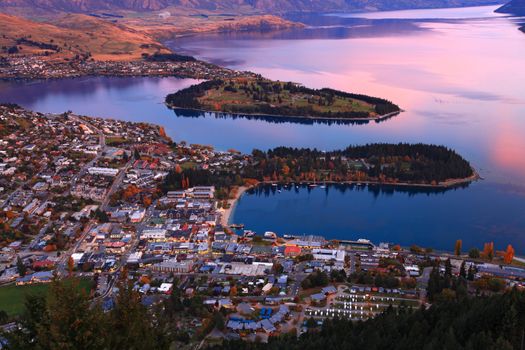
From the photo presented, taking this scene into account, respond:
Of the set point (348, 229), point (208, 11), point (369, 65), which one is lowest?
point (348, 229)

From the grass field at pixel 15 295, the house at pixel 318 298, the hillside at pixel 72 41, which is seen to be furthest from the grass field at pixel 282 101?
the grass field at pixel 15 295

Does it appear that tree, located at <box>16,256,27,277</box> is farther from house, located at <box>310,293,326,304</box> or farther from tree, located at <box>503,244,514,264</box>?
tree, located at <box>503,244,514,264</box>

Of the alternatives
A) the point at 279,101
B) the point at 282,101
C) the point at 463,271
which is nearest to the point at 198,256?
the point at 463,271

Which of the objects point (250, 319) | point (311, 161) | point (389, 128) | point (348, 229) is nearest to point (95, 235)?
point (250, 319)

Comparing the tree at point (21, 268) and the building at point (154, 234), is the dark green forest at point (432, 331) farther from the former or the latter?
the tree at point (21, 268)

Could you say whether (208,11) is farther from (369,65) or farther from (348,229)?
(348,229)

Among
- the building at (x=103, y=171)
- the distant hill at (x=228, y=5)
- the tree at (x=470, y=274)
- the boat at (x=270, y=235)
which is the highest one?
the distant hill at (x=228, y=5)
